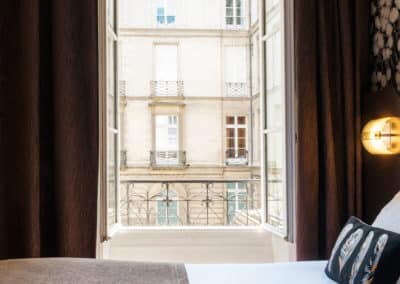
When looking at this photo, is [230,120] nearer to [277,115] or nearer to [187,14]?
[187,14]

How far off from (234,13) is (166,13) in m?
1.40

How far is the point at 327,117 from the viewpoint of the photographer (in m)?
2.41

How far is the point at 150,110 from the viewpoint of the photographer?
8.95 meters

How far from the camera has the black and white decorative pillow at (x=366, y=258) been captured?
1.36 meters

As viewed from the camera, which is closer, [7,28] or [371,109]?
[7,28]

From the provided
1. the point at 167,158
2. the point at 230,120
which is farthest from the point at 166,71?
the point at 167,158

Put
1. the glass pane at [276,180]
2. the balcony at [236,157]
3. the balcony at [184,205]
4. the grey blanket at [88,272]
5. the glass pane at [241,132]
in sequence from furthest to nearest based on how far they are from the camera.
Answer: the glass pane at [241,132] < the balcony at [236,157] < the balcony at [184,205] < the glass pane at [276,180] < the grey blanket at [88,272]

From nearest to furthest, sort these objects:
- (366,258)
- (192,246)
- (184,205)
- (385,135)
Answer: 1. (366,258)
2. (385,135)
3. (192,246)
4. (184,205)

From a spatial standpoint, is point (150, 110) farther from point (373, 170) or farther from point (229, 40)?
point (373, 170)

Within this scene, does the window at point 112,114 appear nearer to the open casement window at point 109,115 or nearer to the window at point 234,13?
the open casement window at point 109,115

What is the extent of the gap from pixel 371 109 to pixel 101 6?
5.31 ft

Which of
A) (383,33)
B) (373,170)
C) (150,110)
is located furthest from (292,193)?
(150,110)

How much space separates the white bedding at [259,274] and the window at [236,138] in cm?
721

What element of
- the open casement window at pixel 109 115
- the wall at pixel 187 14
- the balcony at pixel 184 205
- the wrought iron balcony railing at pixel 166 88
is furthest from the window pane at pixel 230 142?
the open casement window at pixel 109 115
